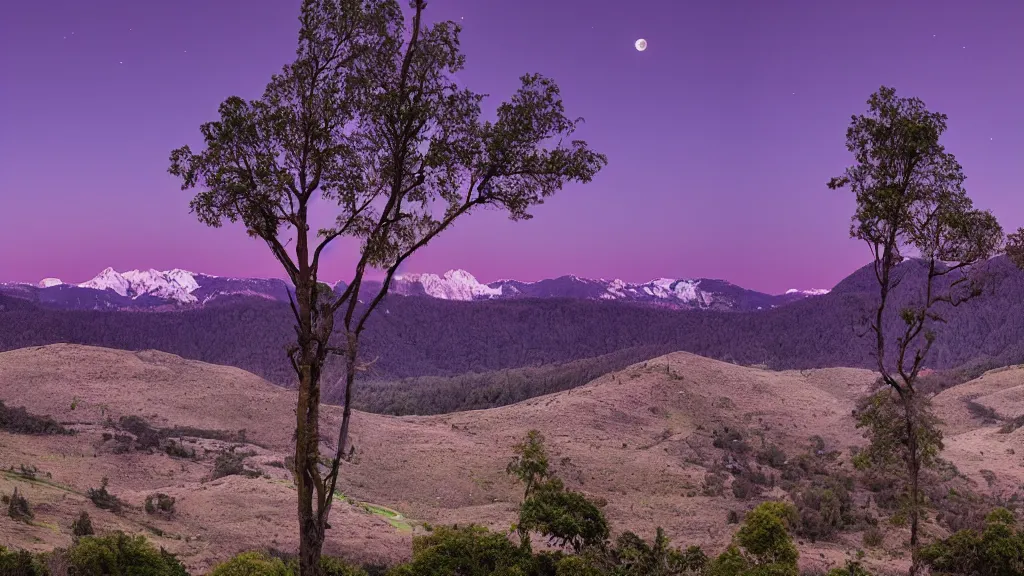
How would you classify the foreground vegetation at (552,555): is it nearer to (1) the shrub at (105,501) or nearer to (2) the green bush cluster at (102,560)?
(2) the green bush cluster at (102,560)

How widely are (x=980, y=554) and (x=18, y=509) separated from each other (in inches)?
889

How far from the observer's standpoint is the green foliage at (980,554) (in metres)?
13.3

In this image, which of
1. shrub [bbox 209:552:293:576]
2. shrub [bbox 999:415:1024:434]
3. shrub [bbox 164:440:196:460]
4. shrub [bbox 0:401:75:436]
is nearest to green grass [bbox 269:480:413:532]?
shrub [bbox 164:440:196:460]

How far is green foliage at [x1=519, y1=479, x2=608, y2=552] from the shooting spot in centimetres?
1271

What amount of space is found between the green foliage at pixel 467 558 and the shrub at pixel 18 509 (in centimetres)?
1036

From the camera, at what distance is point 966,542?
14.0 m

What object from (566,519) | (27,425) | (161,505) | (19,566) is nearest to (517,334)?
(27,425)

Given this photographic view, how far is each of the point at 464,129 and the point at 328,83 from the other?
2129 mm

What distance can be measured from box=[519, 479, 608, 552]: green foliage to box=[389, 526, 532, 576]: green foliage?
776mm

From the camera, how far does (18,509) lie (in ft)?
51.7

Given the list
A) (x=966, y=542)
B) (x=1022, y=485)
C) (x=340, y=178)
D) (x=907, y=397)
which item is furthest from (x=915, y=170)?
(x=1022, y=485)

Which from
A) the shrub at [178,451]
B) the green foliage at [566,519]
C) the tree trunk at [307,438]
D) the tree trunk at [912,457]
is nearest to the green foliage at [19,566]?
the tree trunk at [307,438]

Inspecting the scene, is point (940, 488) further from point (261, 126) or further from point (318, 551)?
point (261, 126)

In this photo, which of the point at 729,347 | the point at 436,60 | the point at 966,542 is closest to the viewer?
the point at 436,60
